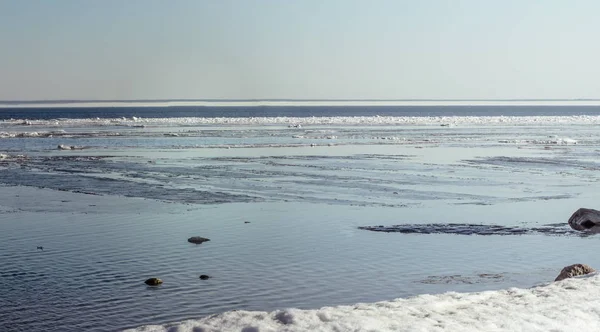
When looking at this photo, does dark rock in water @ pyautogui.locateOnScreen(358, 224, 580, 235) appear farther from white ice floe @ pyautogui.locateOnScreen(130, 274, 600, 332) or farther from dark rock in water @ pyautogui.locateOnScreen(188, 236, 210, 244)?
white ice floe @ pyautogui.locateOnScreen(130, 274, 600, 332)

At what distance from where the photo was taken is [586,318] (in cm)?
966

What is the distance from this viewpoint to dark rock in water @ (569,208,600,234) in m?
20.0

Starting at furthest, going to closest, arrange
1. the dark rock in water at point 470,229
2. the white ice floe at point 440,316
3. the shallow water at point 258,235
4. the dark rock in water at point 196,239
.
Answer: the dark rock in water at point 470,229 < the dark rock in water at point 196,239 < the shallow water at point 258,235 < the white ice floe at point 440,316

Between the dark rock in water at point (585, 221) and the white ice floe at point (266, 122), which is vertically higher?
the dark rock in water at point (585, 221)

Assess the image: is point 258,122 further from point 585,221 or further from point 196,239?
point 196,239

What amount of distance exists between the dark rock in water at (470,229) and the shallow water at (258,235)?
52 cm

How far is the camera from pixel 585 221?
20156 mm

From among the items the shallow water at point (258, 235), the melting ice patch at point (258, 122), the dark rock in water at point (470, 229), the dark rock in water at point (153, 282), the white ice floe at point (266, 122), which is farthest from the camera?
the white ice floe at point (266, 122)

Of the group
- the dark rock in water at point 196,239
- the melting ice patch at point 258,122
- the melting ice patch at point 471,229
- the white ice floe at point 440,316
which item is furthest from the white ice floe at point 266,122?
the white ice floe at point 440,316

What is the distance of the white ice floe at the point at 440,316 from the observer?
891 centimetres

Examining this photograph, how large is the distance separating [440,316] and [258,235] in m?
9.57

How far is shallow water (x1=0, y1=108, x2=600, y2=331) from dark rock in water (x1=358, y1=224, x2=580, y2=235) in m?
0.52

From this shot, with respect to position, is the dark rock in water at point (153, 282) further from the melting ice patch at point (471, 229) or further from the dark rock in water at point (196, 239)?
the melting ice patch at point (471, 229)

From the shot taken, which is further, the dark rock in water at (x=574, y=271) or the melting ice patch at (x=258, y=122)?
the melting ice patch at (x=258, y=122)
